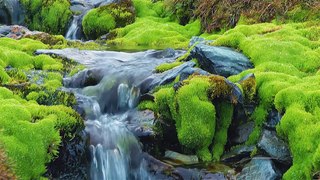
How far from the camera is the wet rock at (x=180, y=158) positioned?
10.9 meters

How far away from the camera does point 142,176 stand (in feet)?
35.8

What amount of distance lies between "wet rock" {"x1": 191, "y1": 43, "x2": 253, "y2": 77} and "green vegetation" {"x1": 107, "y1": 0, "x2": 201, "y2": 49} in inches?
281

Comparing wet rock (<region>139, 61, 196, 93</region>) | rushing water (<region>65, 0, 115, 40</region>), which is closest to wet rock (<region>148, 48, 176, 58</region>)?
wet rock (<region>139, 61, 196, 93</region>)

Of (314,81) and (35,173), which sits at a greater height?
(314,81)

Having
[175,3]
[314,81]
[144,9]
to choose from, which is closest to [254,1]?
[175,3]

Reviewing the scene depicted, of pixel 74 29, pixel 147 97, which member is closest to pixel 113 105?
pixel 147 97

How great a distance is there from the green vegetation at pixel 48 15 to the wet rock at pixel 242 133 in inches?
815

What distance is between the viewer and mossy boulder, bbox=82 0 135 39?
91.2 ft

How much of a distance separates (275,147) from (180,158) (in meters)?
2.36

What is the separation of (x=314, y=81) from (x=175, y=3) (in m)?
17.5

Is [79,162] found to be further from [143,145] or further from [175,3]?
[175,3]

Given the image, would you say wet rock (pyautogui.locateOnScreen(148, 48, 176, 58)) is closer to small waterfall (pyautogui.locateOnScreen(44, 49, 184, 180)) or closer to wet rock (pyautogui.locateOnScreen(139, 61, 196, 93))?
small waterfall (pyautogui.locateOnScreen(44, 49, 184, 180))

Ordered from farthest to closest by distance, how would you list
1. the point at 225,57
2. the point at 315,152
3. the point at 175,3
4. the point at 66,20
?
the point at 66,20 < the point at 175,3 < the point at 225,57 < the point at 315,152

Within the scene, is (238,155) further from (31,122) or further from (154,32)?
(154,32)
